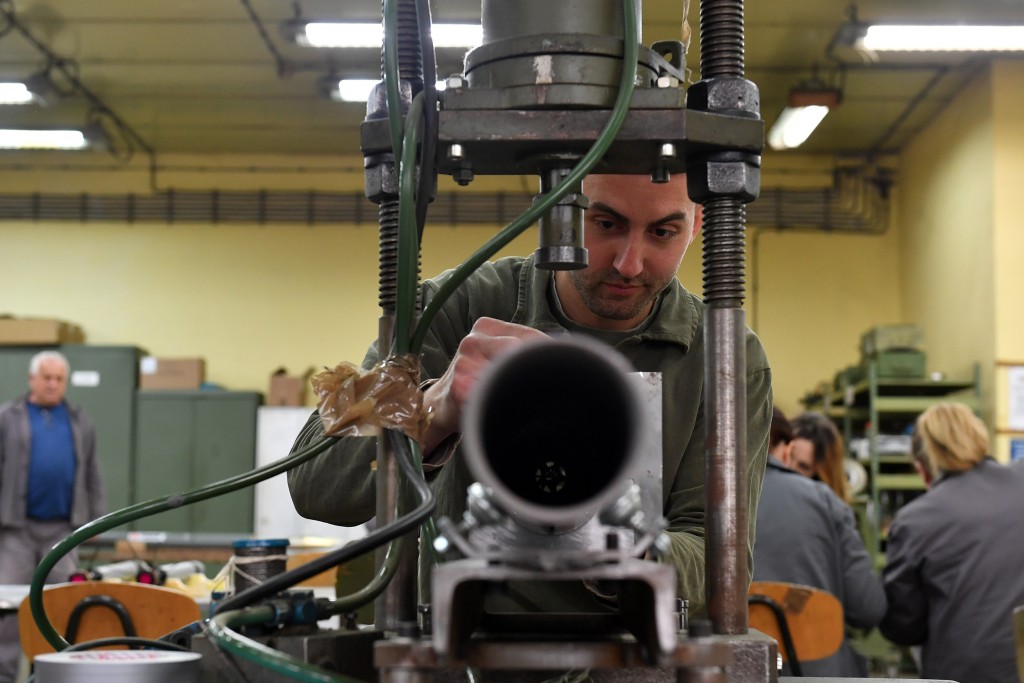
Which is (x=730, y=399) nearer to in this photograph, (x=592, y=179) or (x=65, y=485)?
(x=592, y=179)

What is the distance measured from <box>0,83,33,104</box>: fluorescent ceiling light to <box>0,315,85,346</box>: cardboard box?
1.59 meters

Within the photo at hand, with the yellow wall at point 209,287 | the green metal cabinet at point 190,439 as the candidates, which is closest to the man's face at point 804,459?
the green metal cabinet at point 190,439

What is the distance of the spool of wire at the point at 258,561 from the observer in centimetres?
86

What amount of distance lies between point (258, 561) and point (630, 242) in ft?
2.18

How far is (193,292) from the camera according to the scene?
8195 millimetres

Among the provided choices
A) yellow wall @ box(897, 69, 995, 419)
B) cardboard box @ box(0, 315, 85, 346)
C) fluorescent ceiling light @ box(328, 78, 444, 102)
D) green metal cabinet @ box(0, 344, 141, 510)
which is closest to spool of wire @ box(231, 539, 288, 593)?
fluorescent ceiling light @ box(328, 78, 444, 102)

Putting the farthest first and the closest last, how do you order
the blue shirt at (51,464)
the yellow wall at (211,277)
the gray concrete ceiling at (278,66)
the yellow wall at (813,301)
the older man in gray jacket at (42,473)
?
the yellow wall at (211,277), the yellow wall at (813,301), the gray concrete ceiling at (278,66), the blue shirt at (51,464), the older man in gray jacket at (42,473)

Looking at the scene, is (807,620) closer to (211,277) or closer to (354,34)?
(354,34)

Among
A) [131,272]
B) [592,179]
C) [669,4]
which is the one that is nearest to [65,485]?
[131,272]

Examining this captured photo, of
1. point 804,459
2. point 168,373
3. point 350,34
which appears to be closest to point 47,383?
point 168,373

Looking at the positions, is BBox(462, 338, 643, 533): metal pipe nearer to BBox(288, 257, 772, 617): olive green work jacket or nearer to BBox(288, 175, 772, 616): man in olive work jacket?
BBox(288, 257, 772, 617): olive green work jacket

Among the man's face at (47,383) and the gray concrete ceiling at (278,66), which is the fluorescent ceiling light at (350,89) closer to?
the gray concrete ceiling at (278,66)

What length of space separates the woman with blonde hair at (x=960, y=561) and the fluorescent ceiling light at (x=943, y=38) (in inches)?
103

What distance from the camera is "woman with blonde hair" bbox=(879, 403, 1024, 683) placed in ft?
11.1
